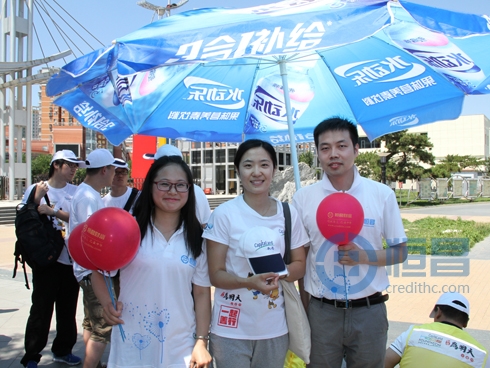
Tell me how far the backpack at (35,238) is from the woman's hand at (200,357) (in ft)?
6.65

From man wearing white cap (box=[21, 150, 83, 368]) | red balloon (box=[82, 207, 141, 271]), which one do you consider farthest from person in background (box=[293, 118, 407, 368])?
man wearing white cap (box=[21, 150, 83, 368])

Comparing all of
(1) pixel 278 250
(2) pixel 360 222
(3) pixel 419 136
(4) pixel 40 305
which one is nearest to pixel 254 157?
(1) pixel 278 250

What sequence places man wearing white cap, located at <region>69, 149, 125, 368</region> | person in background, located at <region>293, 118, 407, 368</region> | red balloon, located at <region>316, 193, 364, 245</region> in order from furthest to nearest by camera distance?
man wearing white cap, located at <region>69, 149, 125, 368</region> < person in background, located at <region>293, 118, 407, 368</region> < red balloon, located at <region>316, 193, 364, 245</region>

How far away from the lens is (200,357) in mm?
2182

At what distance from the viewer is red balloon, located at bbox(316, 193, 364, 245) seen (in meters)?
2.28

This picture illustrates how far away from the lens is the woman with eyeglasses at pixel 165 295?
221 centimetres

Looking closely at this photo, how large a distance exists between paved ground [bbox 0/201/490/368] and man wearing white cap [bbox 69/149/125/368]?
3.37ft

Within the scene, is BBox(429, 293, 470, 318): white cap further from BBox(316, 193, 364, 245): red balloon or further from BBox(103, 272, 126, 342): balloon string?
BBox(103, 272, 126, 342): balloon string

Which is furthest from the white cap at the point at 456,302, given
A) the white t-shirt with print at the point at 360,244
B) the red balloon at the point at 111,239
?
the red balloon at the point at 111,239

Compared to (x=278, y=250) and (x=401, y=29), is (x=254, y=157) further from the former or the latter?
(x=401, y=29)

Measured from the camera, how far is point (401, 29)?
352cm

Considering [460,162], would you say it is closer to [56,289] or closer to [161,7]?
[161,7]

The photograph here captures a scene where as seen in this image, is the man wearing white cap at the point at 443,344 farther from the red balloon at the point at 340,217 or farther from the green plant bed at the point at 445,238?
the green plant bed at the point at 445,238

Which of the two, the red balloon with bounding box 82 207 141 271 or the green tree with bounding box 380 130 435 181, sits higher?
the green tree with bounding box 380 130 435 181
